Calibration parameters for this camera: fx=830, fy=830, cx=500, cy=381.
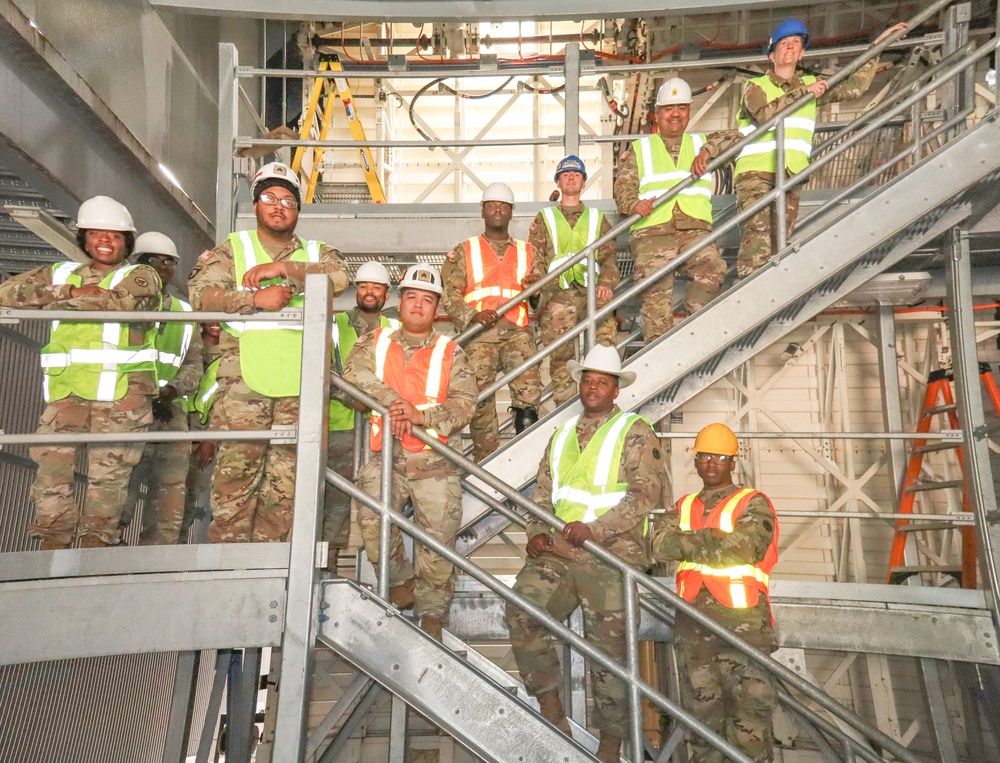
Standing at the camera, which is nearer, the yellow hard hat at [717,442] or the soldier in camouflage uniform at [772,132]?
the yellow hard hat at [717,442]

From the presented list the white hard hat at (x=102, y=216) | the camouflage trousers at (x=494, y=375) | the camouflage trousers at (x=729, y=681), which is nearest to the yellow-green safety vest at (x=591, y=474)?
the camouflage trousers at (x=729, y=681)

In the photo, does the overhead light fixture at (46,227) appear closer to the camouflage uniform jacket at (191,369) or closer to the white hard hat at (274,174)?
the camouflage uniform jacket at (191,369)

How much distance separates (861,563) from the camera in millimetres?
9633

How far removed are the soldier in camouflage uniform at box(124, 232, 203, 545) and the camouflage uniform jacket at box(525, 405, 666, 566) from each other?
257cm

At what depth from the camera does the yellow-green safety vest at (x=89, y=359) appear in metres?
4.49

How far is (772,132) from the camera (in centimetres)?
575

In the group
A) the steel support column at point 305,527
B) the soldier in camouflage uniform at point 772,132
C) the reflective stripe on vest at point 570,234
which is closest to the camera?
the steel support column at point 305,527

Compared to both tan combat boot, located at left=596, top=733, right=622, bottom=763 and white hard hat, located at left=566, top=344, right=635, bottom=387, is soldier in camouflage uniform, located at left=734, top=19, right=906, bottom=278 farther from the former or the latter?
tan combat boot, located at left=596, top=733, right=622, bottom=763

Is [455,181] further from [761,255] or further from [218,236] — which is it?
[761,255]

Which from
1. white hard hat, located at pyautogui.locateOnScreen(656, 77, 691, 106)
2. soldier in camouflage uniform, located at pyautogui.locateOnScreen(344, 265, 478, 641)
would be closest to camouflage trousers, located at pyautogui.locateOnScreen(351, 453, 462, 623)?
soldier in camouflage uniform, located at pyautogui.locateOnScreen(344, 265, 478, 641)

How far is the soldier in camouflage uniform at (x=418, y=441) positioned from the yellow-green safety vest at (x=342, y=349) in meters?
0.22

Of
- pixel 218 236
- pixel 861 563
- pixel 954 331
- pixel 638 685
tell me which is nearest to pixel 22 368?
pixel 218 236

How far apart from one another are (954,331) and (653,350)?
2.51m

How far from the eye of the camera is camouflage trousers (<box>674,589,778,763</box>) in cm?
443
